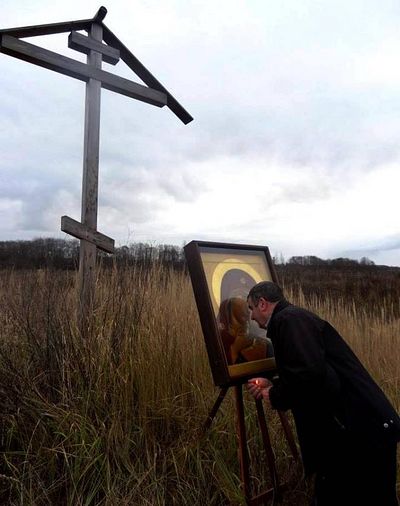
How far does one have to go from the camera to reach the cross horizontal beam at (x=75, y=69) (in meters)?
3.47

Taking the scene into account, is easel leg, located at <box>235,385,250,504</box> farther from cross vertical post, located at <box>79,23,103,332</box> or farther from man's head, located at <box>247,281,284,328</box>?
cross vertical post, located at <box>79,23,103,332</box>

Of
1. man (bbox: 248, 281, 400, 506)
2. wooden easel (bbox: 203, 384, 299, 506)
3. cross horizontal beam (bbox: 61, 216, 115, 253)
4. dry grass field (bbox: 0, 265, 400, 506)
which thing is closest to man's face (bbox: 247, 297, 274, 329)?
man (bbox: 248, 281, 400, 506)

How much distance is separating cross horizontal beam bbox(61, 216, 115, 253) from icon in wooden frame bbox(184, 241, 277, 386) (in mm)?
1218

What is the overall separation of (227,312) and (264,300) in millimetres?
307

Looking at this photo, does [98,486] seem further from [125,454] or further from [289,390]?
[289,390]

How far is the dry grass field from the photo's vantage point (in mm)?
2797

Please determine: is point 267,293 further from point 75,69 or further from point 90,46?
point 90,46

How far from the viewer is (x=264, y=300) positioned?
8.38 ft

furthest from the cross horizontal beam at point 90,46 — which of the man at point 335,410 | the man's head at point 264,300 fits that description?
the man at point 335,410

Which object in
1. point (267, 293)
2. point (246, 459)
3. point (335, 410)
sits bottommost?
point (246, 459)

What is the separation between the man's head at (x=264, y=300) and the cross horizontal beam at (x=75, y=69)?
244 cm

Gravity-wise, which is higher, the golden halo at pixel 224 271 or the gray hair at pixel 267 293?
the golden halo at pixel 224 271

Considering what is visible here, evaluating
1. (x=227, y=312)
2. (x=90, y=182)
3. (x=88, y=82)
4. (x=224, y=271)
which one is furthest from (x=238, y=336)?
(x=88, y=82)

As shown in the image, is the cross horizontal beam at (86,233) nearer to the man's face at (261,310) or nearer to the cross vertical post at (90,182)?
the cross vertical post at (90,182)
